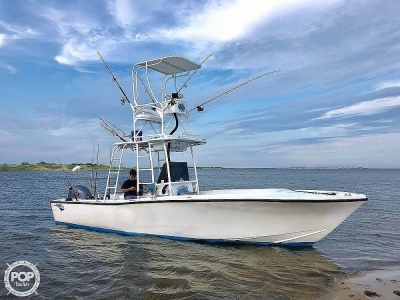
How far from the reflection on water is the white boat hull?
1.15ft

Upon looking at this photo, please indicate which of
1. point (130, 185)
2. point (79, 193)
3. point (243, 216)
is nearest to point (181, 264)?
point (243, 216)

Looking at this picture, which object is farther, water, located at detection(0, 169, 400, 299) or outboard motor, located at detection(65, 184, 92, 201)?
outboard motor, located at detection(65, 184, 92, 201)

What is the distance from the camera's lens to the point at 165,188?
33.7ft

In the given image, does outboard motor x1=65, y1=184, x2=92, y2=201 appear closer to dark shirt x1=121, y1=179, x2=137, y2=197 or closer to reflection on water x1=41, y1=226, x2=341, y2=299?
reflection on water x1=41, y1=226, x2=341, y2=299

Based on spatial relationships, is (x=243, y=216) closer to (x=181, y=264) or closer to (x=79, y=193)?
(x=181, y=264)

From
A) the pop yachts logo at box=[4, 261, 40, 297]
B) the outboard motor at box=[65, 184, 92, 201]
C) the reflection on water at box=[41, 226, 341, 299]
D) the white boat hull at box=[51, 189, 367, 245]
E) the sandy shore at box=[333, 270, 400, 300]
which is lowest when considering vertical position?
the sandy shore at box=[333, 270, 400, 300]

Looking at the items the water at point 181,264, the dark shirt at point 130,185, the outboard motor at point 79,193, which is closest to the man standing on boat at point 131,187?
the dark shirt at point 130,185

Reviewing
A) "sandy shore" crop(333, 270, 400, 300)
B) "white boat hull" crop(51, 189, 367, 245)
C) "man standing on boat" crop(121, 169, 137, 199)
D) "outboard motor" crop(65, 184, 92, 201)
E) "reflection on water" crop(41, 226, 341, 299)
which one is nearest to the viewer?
"sandy shore" crop(333, 270, 400, 300)

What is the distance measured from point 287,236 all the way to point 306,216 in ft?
2.52

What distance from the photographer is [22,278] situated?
7.43 m

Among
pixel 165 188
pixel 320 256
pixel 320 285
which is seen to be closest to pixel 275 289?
pixel 320 285

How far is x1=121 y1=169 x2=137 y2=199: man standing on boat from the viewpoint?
34.8 feet

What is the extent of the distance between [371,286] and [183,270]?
3.95 meters

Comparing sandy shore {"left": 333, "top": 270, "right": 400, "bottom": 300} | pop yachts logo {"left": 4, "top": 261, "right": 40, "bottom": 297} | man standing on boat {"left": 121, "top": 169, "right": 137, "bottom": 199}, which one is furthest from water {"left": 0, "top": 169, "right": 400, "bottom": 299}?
man standing on boat {"left": 121, "top": 169, "right": 137, "bottom": 199}
